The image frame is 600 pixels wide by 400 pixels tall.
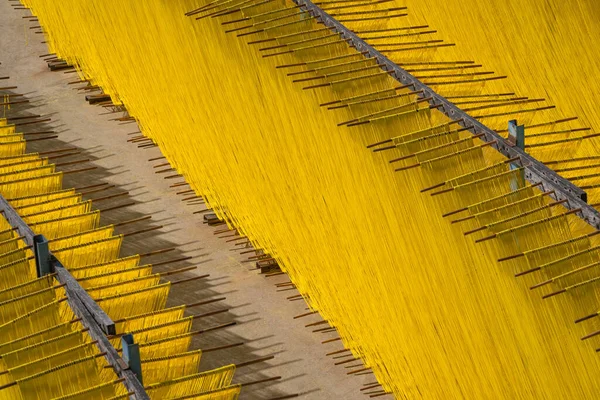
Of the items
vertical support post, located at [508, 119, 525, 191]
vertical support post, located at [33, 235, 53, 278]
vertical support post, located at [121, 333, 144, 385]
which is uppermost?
vertical support post, located at [33, 235, 53, 278]

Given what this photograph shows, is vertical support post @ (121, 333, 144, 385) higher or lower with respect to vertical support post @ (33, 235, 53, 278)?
lower

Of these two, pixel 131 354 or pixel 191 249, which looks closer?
pixel 131 354

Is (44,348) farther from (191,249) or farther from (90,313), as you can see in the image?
(191,249)

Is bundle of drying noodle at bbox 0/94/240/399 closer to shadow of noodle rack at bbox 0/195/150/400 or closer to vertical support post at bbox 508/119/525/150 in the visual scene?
shadow of noodle rack at bbox 0/195/150/400

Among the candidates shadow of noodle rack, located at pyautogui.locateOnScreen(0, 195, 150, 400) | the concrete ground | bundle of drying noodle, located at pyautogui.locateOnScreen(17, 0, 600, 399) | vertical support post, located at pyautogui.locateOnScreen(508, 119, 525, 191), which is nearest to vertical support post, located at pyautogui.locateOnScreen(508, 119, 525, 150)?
vertical support post, located at pyautogui.locateOnScreen(508, 119, 525, 191)

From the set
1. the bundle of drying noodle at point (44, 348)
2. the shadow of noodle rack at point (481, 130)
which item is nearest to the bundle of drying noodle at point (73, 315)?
the bundle of drying noodle at point (44, 348)

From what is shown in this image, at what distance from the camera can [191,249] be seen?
13.4 meters

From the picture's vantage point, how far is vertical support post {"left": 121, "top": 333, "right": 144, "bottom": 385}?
8883mm

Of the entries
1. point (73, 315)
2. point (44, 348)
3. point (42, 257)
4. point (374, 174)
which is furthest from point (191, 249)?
point (44, 348)

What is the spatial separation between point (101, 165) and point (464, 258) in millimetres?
6094

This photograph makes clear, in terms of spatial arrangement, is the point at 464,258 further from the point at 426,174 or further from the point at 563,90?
the point at 563,90

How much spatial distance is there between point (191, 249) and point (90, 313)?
3.84 metres

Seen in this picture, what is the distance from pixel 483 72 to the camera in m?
12.5

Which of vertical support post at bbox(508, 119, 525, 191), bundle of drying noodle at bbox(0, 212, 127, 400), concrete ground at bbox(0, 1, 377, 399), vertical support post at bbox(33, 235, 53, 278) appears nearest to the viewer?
bundle of drying noodle at bbox(0, 212, 127, 400)
